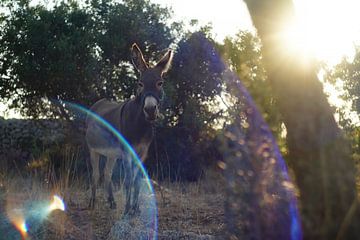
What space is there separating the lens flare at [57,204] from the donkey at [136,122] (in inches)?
23.4

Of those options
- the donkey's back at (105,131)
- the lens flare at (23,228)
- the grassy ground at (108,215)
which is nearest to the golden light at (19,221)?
the lens flare at (23,228)

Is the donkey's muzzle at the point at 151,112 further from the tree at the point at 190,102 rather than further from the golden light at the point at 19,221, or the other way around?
the tree at the point at 190,102

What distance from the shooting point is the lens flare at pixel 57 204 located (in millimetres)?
6493

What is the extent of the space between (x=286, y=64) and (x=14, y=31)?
1305 centimetres

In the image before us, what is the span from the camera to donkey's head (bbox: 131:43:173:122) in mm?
6930

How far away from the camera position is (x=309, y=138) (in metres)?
2.72

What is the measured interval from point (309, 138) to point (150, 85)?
4849 mm

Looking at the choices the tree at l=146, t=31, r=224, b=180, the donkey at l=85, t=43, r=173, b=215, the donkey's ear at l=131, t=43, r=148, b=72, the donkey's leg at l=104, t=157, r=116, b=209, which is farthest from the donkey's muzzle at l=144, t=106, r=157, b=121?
the tree at l=146, t=31, r=224, b=180

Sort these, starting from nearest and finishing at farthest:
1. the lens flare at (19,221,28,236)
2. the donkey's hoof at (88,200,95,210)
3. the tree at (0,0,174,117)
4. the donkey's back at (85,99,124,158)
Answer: the lens flare at (19,221,28,236) < the donkey's hoof at (88,200,95,210) < the donkey's back at (85,99,124,158) < the tree at (0,0,174,117)

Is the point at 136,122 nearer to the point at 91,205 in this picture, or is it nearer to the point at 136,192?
the point at 136,192

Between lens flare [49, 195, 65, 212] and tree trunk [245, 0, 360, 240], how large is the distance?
4324mm

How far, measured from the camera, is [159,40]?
575 inches

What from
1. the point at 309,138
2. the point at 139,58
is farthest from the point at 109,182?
the point at 309,138

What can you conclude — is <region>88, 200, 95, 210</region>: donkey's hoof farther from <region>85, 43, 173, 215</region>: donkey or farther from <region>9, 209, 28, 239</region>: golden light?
<region>9, 209, 28, 239</region>: golden light
